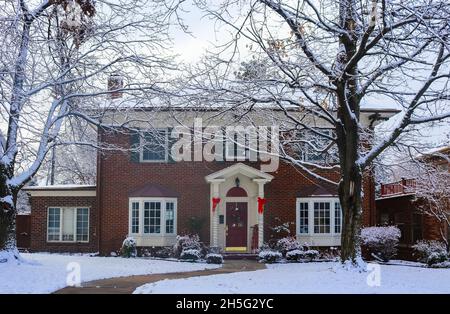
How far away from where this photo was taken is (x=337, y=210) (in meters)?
27.3

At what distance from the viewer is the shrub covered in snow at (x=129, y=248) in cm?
2520

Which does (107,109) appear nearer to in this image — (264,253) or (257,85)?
(257,85)

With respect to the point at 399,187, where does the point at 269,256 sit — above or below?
below


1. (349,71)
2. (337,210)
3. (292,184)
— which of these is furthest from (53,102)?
(337,210)

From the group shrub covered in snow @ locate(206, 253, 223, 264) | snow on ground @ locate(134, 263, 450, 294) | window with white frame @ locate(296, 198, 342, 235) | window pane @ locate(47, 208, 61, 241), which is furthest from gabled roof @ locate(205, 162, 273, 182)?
snow on ground @ locate(134, 263, 450, 294)

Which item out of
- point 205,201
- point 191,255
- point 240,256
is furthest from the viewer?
point 205,201

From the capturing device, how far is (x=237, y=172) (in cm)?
2638

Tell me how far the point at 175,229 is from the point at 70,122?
8320mm

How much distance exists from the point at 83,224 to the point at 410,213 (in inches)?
646

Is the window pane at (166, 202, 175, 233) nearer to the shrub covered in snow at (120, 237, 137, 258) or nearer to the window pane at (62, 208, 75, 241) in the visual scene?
the shrub covered in snow at (120, 237, 137, 258)

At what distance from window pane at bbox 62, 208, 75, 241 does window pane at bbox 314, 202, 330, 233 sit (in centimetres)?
1148

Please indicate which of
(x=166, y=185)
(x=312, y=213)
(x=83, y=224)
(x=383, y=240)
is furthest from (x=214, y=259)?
(x=83, y=224)

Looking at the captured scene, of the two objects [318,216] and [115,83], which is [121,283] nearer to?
[115,83]

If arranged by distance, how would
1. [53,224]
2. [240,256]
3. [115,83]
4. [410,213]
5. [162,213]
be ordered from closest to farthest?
[115,83], [240,256], [162,213], [53,224], [410,213]
